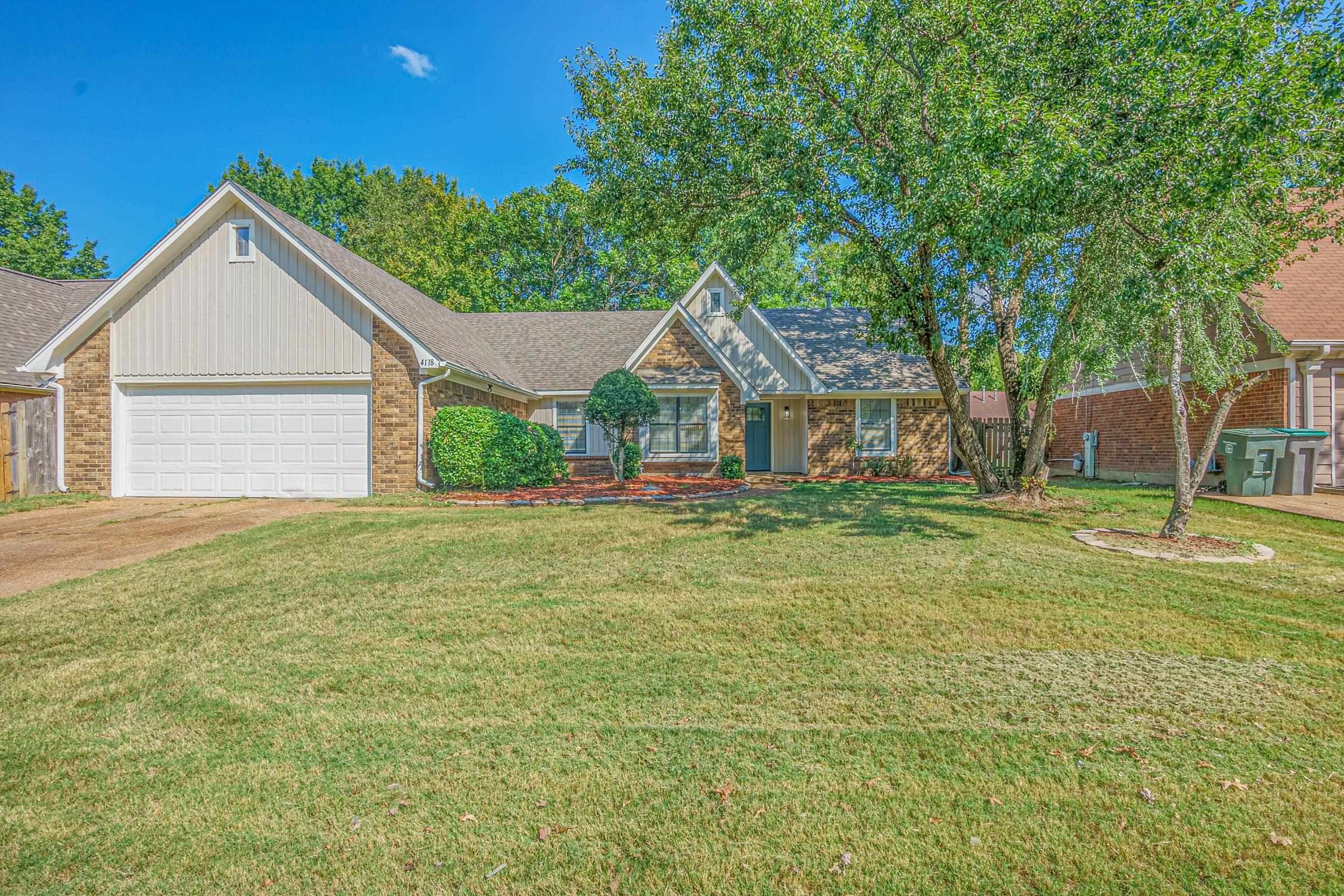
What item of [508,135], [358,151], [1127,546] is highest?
[358,151]

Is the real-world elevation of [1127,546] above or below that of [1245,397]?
below

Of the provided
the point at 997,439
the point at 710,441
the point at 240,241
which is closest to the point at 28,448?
the point at 240,241

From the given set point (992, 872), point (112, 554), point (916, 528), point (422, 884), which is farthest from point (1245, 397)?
point (112, 554)

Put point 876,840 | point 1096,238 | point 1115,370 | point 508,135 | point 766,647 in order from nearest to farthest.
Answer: point 876,840 → point 766,647 → point 1096,238 → point 1115,370 → point 508,135

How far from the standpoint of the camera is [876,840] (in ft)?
8.05

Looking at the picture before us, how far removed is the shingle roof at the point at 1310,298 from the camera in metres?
11.5

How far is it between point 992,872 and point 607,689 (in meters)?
2.18

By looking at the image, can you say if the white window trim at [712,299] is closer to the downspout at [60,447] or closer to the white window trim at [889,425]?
the white window trim at [889,425]

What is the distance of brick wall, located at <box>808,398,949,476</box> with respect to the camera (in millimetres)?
16766

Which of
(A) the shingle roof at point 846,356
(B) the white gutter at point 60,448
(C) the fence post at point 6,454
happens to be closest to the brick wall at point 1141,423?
(A) the shingle roof at point 846,356

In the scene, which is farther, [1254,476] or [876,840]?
[1254,476]

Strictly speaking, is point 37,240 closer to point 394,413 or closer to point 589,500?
point 394,413

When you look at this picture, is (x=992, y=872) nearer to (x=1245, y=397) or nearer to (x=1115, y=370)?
(x=1245, y=397)

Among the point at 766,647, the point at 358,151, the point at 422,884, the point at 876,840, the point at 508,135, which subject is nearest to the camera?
the point at 422,884
